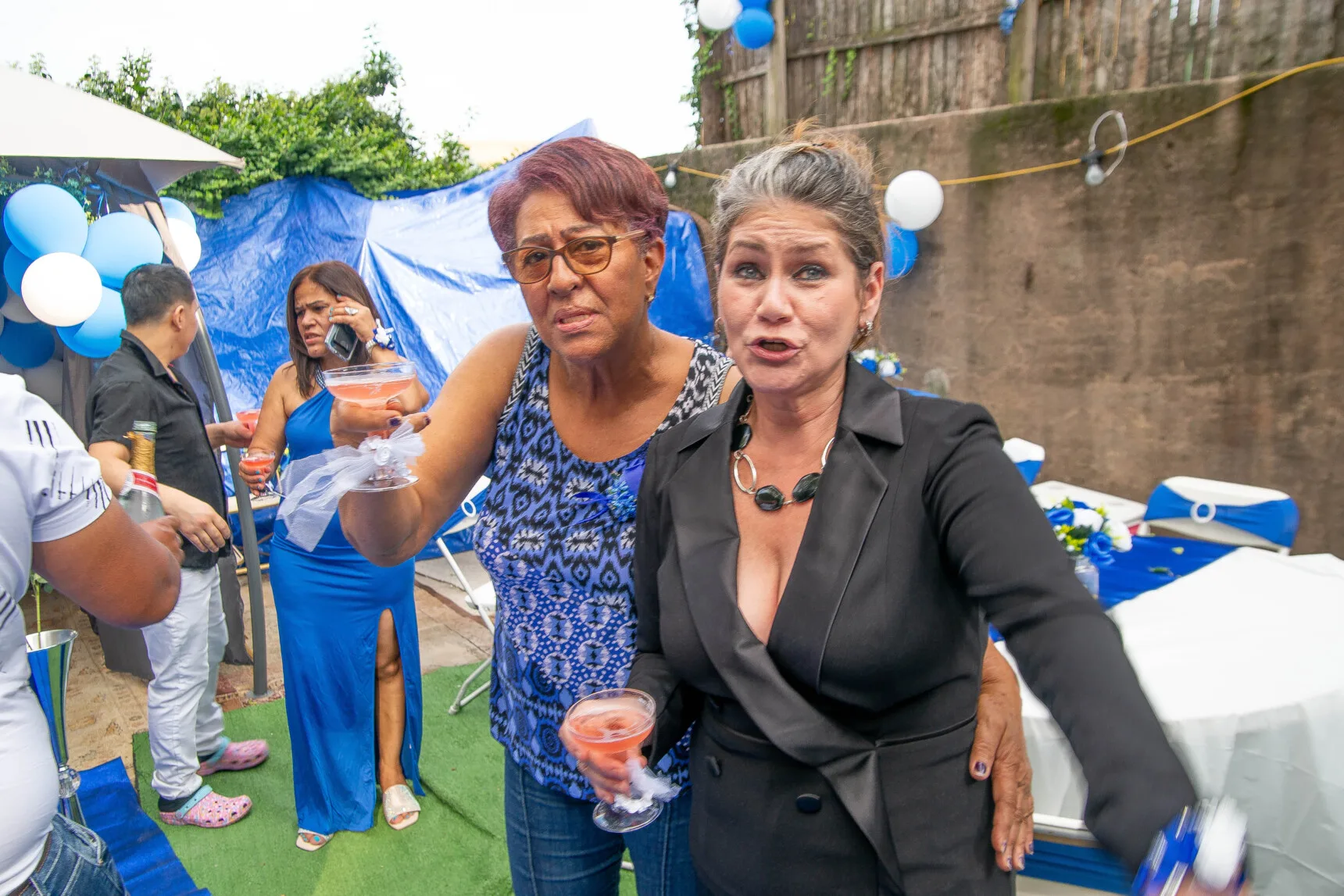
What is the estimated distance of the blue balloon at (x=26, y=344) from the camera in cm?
561

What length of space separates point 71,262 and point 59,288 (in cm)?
16

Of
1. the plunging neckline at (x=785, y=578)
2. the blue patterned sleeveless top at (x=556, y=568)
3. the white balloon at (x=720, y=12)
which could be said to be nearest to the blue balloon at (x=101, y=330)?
the blue patterned sleeveless top at (x=556, y=568)

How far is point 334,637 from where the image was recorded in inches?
133

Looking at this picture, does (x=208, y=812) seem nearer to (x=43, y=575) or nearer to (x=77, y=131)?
(x=43, y=575)

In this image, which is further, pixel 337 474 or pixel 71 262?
pixel 71 262

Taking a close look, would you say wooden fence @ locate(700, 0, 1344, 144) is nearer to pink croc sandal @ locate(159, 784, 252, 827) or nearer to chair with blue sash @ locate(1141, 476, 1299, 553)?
chair with blue sash @ locate(1141, 476, 1299, 553)

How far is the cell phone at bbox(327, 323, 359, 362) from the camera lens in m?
2.95

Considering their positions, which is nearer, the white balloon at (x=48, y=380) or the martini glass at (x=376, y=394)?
the martini glass at (x=376, y=394)

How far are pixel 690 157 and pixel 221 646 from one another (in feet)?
19.1

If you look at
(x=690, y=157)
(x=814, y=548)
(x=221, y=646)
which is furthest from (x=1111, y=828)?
(x=690, y=157)

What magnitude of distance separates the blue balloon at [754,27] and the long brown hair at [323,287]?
4872 millimetres

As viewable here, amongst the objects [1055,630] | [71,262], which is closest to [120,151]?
[71,262]

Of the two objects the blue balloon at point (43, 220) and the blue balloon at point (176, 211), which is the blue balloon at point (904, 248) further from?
the blue balloon at point (176, 211)

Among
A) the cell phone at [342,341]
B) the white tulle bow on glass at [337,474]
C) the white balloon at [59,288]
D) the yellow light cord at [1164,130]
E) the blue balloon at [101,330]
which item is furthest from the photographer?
the yellow light cord at [1164,130]
